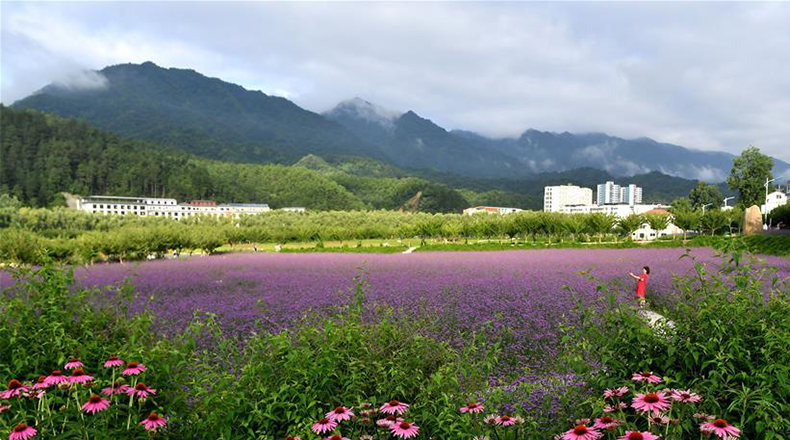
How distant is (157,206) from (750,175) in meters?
124

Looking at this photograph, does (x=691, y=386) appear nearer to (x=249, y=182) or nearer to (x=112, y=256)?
(x=112, y=256)

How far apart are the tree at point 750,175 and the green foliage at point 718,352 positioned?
79.4 m

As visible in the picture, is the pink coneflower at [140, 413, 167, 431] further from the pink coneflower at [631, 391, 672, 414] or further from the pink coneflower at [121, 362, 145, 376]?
the pink coneflower at [631, 391, 672, 414]

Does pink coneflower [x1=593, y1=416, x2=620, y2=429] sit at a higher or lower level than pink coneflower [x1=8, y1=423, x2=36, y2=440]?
higher

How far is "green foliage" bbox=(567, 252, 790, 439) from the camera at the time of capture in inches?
114

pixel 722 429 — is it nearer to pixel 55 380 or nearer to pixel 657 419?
pixel 657 419

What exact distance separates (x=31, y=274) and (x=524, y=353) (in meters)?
5.93

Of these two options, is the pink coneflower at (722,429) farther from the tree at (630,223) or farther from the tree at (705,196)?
the tree at (705,196)

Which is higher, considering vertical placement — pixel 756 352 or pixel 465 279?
pixel 756 352

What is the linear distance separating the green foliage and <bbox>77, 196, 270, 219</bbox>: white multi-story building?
101059 millimetres

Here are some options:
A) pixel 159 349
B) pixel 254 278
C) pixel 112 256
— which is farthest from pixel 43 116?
pixel 159 349

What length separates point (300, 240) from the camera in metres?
57.8

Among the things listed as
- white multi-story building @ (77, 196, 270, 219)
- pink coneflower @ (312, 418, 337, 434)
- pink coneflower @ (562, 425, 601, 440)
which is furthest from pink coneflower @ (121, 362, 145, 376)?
white multi-story building @ (77, 196, 270, 219)

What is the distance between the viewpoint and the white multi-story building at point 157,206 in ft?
340
